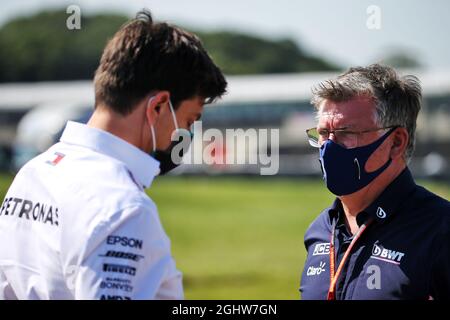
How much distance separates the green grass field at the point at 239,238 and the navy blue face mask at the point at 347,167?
6935 mm

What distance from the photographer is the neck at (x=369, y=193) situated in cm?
362

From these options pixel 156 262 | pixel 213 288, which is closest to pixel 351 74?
pixel 156 262

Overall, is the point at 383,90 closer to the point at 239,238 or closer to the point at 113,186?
the point at 113,186

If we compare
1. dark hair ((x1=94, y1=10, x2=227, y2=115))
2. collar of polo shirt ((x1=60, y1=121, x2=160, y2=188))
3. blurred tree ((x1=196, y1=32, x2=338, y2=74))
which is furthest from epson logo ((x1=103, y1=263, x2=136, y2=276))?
blurred tree ((x1=196, y1=32, x2=338, y2=74))

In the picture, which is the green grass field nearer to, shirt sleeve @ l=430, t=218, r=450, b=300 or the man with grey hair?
the man with grey hair

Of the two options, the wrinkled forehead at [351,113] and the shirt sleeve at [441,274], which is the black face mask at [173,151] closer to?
the wrinkled forehead at [351,113]

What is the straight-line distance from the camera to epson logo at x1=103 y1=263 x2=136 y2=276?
2375 mm

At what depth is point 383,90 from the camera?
3.59 meters

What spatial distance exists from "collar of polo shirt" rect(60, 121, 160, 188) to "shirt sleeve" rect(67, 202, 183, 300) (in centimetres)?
34

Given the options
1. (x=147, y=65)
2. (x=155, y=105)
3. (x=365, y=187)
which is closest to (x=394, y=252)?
(x=365, y=187)

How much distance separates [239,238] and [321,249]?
610 inches

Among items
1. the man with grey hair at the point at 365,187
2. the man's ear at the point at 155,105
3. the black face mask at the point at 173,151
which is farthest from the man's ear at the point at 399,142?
the man's ear at the point at 155,105

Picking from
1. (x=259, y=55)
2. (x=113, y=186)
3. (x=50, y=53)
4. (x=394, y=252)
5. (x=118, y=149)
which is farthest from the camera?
(x=259, y=55)
